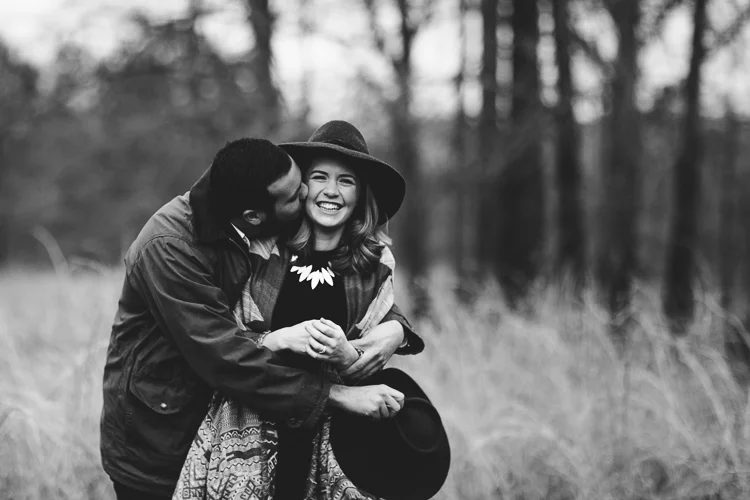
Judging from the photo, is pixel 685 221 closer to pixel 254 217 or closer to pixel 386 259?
pixel 386 259

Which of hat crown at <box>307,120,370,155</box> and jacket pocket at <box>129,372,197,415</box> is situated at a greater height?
hat crown at <box>307,120,370,155</box>

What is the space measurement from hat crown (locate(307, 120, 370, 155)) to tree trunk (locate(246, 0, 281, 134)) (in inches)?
183

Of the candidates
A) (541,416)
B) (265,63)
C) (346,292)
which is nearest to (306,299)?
(346,292)

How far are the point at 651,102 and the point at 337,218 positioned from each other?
248 inches

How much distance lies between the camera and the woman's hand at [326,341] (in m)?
2.01

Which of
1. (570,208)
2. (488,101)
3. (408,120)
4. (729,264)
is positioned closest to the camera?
(408,120)

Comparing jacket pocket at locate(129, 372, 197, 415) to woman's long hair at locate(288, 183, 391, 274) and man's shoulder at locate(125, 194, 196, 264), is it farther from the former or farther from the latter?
woman's long hair at locate(288, 183, 391, 274)

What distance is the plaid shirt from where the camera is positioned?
85.3 inches

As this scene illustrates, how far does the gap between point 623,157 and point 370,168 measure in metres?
5.25

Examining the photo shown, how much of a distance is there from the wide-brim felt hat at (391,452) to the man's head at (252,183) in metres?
0.70

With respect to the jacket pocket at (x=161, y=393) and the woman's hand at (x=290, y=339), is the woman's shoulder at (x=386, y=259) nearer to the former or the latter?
the woman's hand at (x=290, y=339)

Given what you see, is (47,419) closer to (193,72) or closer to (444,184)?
(193,72)

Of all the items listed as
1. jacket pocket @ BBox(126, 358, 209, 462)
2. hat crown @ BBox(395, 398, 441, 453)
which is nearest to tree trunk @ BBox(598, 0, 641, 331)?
hat crown @ BBox(395, 398, 441, 453)

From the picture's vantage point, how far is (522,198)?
29.0 ft
